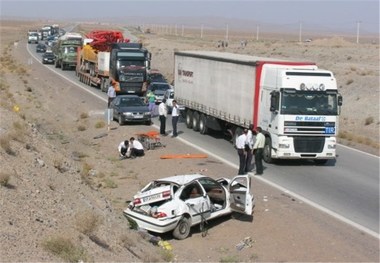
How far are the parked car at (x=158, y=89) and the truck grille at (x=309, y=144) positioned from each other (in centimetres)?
1839

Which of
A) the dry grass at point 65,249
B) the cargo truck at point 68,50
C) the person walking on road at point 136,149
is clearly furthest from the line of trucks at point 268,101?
the cargo truck at point 68,50

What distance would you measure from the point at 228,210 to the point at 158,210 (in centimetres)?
219

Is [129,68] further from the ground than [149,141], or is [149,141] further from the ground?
[129,68]

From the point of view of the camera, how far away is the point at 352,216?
16125mm

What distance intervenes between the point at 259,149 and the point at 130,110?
39.0 ft

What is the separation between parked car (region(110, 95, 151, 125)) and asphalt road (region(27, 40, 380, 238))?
3.75 meters

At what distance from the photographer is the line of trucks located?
2134cm

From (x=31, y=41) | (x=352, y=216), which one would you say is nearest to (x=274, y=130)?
(x=352, y=216)

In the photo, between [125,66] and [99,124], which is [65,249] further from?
[125,66]

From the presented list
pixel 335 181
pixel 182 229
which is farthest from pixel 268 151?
pixel 182 229

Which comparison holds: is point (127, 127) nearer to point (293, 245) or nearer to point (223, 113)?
point (223, 113)

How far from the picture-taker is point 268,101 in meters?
21.8

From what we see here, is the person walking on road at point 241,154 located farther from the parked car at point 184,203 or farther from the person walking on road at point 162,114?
the person walking on road at point 162,114

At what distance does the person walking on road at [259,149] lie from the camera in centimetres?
2022
